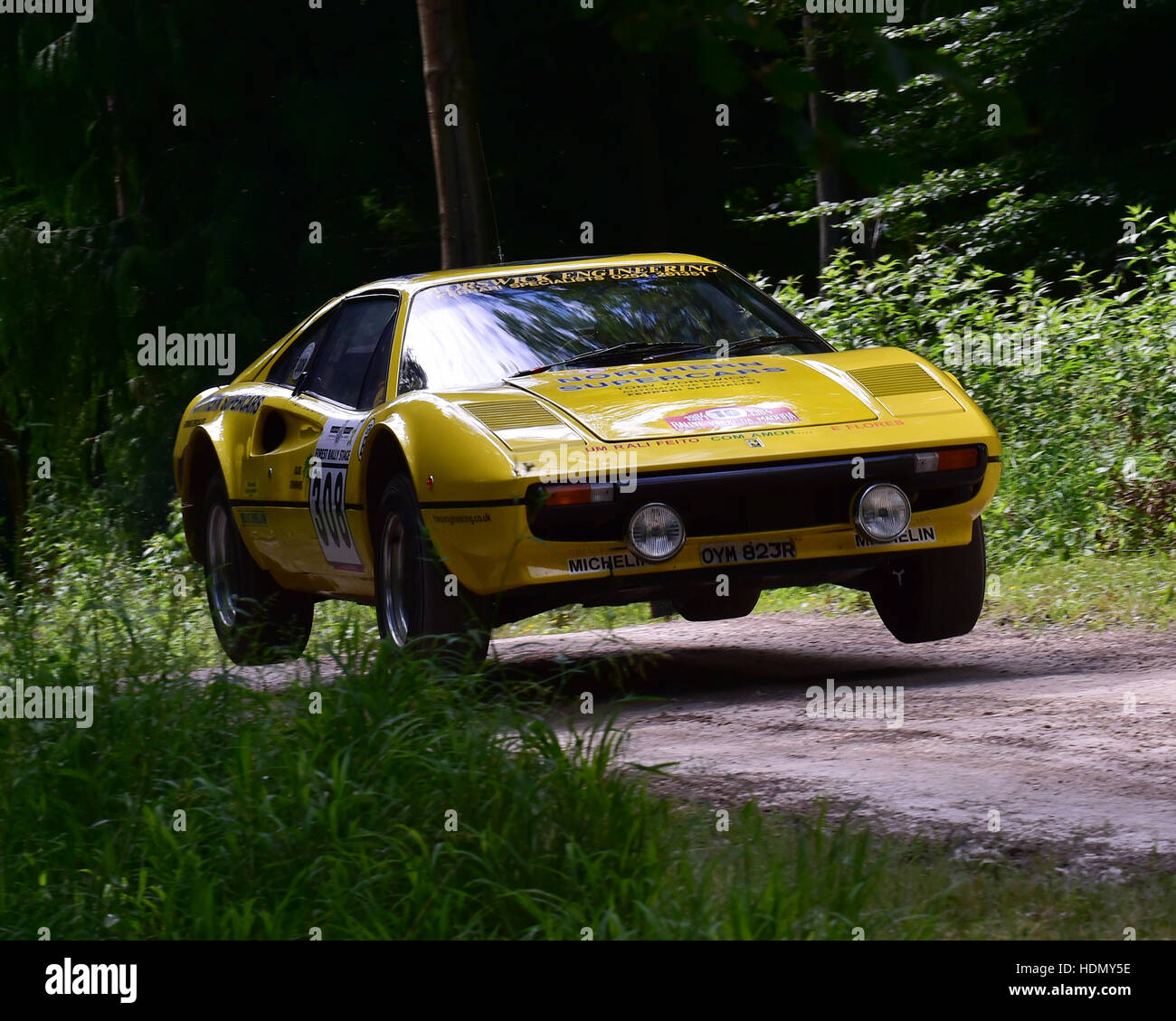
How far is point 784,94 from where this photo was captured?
318 centimetres

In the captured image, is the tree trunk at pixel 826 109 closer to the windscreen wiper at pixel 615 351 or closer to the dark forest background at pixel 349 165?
the dark forest background at pixel 349 165

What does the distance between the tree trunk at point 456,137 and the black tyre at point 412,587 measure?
6.08 meters

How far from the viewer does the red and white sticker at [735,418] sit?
20.2 ft

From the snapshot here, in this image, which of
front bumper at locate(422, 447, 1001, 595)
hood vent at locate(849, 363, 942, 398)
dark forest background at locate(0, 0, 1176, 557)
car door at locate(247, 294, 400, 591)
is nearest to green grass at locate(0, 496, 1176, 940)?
front bumper at locate(422, 447, 1001, 595)

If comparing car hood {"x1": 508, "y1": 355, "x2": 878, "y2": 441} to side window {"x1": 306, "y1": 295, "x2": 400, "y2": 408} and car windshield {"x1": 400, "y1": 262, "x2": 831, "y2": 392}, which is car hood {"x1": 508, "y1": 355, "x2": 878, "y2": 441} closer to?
car windshield {"x1": 400, "y1": 262, "x2": 831, "y2": 392}

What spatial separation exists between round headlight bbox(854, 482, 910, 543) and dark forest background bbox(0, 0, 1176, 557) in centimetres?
975

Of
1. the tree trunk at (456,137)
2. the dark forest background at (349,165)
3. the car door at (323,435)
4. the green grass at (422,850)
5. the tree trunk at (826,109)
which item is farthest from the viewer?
the dark forest background at (349,165)

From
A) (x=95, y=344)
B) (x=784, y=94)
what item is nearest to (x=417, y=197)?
(x=95, y=344)

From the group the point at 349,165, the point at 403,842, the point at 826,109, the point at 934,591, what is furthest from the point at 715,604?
the point at 349,165

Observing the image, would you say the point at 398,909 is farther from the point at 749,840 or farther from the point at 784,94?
the point at 784,94

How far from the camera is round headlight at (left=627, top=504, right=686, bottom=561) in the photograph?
6.03 metres

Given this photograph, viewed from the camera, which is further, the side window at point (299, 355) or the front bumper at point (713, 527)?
the side window at point (299, 355)

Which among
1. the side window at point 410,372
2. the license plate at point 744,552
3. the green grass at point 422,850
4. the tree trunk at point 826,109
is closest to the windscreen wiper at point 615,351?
the side window at point 410,372

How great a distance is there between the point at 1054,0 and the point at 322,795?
13.4 meters
